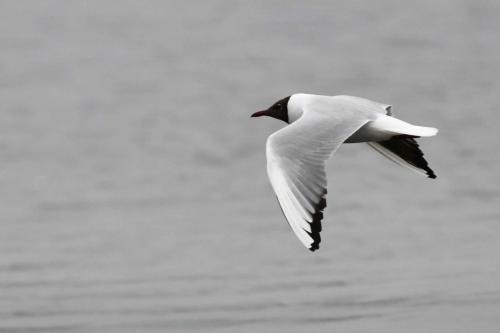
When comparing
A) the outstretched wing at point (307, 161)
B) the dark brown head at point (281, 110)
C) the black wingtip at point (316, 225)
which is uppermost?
the dark brown head at point (281, 110)

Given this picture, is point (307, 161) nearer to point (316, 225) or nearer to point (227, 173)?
point (316, 225)

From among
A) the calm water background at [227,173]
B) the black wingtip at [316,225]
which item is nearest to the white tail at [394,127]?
the black wingtip at [316,225]

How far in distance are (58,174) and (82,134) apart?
910 millimetres

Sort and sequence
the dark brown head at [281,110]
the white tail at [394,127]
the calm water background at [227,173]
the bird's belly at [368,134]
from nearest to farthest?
the white tail at [394,127]
the bird's belly at [368,134]
the dark brown head at [281,110]
the calm water background at [227,173]

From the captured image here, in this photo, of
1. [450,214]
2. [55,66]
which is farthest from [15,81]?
[450,214]

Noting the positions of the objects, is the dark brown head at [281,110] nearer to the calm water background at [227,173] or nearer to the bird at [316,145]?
the bird at [316,145]

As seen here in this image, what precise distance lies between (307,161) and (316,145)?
14 cm

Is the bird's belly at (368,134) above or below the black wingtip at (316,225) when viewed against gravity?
above

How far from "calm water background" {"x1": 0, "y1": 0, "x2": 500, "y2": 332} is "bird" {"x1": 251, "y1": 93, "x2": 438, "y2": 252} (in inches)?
64.3

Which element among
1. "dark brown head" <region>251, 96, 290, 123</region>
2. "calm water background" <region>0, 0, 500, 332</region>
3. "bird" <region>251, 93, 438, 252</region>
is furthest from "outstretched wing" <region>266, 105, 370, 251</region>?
"calm water background" <region>0, 0, 500, 332</region>

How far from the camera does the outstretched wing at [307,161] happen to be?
5.90 meters

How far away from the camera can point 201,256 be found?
9.66 m

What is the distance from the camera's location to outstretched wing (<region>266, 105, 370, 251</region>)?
5903 millimetres

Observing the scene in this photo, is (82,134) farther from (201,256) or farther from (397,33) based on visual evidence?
(397,33)
